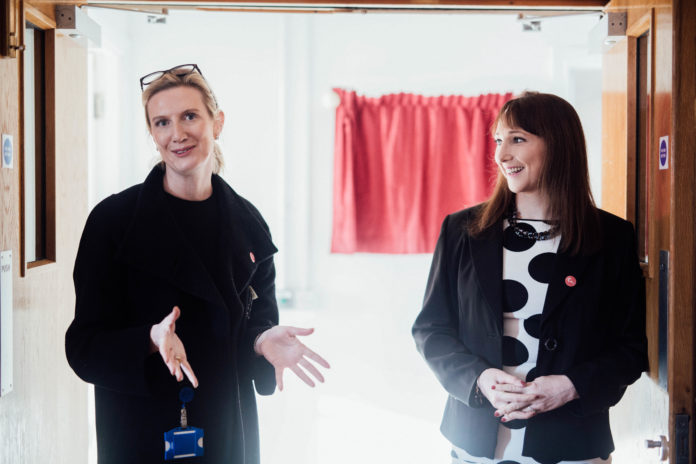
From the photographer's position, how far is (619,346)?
5.18 ft

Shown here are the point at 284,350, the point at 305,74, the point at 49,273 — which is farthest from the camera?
the point at 305,74

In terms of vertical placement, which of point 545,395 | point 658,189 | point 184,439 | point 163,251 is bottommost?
point 184,439

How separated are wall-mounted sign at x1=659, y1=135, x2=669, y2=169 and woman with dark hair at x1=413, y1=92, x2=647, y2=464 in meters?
0.21

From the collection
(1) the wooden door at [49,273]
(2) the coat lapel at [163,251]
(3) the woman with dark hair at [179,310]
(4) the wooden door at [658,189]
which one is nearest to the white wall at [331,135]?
(1) the wooden door at [49,273]

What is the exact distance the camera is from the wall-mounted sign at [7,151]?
1.50 m

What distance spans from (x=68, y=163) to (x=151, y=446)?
895 mm

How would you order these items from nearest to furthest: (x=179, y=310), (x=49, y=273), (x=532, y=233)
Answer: (x=179, y=310) < (x=532, y=233) < (x=49, y=273)

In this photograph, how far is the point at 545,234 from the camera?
5.39ft

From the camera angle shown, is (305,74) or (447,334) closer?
(447,334)

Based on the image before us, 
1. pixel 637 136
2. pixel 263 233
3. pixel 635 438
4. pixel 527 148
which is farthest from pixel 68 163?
pixel 635 438

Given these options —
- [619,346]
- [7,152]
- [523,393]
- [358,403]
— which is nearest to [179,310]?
[7,152]

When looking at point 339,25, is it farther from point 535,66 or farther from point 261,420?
point 261,420

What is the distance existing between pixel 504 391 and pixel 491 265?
0.31 metres

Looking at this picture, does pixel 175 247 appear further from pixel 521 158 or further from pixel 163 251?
pixel 521 158
